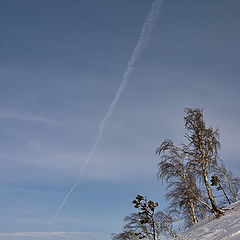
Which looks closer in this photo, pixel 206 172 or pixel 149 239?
pixel 206 172

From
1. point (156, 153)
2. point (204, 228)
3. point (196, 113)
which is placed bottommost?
point (204, 228)

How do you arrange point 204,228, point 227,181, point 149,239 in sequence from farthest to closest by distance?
point 149,239
point 227,181
point 204,228

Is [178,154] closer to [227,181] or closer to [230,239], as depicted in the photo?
[230,239]

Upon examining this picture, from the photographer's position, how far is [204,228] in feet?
57.2

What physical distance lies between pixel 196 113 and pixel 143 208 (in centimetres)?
1141

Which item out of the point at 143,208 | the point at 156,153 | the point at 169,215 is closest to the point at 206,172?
the point at 156,153

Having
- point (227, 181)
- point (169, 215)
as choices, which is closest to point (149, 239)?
point (169, 215)

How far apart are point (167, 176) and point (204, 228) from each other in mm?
6447

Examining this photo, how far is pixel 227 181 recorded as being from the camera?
120ft

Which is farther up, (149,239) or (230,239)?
(149,239)

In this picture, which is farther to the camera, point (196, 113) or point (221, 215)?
point (196, 113)

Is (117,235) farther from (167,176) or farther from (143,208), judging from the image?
(167,176)

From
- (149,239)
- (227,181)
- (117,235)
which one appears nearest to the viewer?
(227,181)

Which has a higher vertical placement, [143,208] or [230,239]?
[143,208]
